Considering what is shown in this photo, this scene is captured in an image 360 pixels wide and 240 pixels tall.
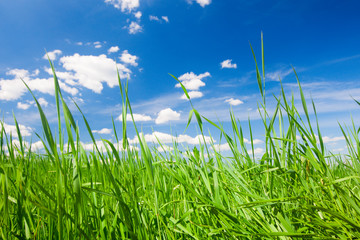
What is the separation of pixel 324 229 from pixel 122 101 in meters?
0.99

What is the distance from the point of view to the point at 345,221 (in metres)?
0.93

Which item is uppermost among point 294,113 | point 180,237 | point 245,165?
point 294,113

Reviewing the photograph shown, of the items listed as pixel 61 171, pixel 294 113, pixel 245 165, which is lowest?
pixel 245 165

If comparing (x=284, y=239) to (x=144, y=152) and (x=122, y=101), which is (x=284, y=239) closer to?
(x=144, y=152)

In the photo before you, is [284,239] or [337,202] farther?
[337,202]

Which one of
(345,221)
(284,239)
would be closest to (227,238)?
(284,239)

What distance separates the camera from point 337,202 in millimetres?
1113

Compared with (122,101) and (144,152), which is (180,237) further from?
(122,101)

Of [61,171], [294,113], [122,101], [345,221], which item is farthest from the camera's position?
[294,113]

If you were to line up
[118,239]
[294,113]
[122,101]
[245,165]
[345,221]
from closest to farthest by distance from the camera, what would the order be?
[345,221], [122,101], [118,239], [294,113], [245,165]

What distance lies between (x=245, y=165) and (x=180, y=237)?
23.0 inches

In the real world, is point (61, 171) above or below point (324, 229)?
above

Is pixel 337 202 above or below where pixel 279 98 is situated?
below

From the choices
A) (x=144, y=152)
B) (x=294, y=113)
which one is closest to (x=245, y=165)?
(x=294, y=113)
